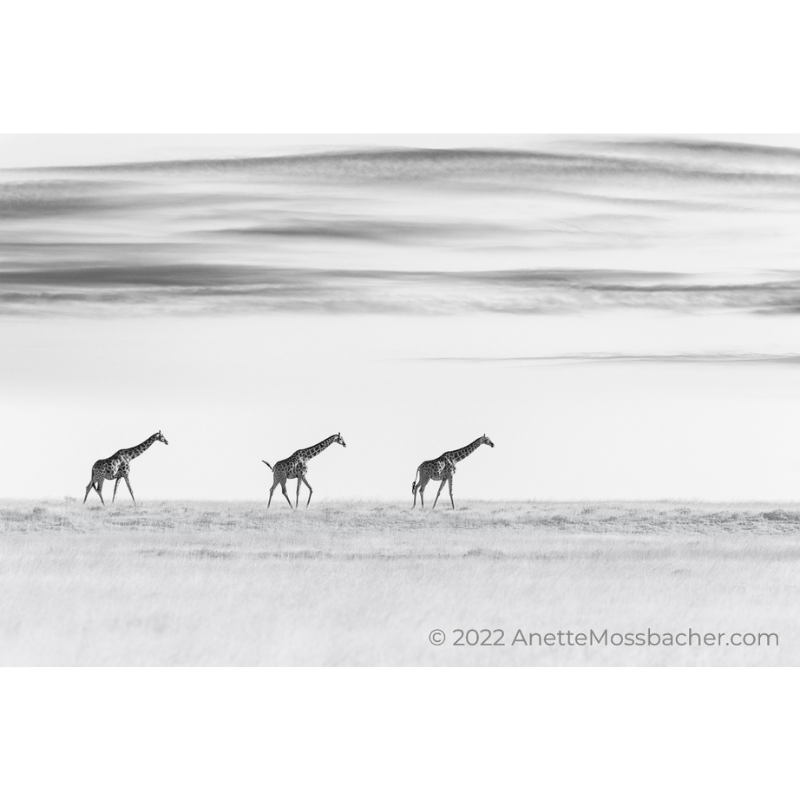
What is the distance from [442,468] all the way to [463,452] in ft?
1.30

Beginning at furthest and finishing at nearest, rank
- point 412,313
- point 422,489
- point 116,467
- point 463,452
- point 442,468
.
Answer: point 116,467
point 442,468
point 422,489
point 463,452
point 412,313

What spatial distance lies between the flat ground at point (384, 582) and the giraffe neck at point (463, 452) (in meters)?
0.93

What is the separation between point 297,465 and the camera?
13117mm

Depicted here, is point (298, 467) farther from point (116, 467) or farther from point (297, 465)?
→ point (116, 467)

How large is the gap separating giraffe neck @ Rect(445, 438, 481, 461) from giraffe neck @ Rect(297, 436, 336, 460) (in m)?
1.45

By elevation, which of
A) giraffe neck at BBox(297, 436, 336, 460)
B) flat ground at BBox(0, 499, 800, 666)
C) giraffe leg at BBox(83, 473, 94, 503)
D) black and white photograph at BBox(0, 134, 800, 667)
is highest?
black and white photograph at BBox(0, 134, 800, 667)

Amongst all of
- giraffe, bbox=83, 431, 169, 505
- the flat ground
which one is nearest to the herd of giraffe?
giraffe, bbox=83, 431, 169, 505

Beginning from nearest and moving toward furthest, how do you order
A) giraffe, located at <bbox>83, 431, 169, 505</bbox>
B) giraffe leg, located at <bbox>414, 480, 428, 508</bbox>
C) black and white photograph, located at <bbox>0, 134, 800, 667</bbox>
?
black and white photograph, located at <bbox>0, 134, 800, 667</bbox> < giraffe, located at <bbox>83, 431, 169, 505</bbox> < giraffe leg, located at <bbox>414, 480, 428, 508</bbox>

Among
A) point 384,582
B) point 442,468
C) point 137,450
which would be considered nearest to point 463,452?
point 442,468

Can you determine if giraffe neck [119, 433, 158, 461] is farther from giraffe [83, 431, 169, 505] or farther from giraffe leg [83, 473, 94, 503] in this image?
giraffe leg [83, 473, 94, 503]

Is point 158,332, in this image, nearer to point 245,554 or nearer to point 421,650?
point 245,554

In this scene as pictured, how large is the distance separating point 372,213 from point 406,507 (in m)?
3.68

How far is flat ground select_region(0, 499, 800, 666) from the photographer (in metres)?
9.92

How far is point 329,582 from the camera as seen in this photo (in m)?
11.3
